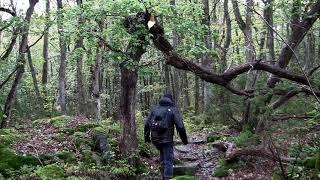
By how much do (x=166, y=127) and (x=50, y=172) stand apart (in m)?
2.79

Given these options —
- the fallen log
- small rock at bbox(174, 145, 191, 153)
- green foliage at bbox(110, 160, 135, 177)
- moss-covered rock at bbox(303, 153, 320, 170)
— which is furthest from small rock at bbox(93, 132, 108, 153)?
moss-covered rock at bbox(303, 153, 320, 170)

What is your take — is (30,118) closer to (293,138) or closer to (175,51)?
(175,51)

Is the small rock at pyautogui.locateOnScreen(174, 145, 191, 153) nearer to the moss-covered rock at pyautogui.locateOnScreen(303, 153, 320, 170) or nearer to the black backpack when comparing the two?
the black backpack

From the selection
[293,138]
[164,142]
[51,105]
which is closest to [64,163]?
[164,142]

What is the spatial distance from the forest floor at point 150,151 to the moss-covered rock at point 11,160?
0.16 meters

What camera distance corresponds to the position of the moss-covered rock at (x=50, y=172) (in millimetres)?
8953

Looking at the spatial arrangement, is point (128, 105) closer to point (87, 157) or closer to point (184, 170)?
point (87, 157)

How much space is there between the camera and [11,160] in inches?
380

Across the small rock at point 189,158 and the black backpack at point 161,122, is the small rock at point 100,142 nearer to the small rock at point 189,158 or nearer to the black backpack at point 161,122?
the small rock at point 189,158

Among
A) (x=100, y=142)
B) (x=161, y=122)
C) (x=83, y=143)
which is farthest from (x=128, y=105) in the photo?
(x=83, y=143)

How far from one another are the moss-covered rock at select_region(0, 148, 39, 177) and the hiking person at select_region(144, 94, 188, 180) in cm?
307

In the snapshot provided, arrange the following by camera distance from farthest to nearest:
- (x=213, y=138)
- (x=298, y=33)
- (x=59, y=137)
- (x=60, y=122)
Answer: (x=213, y=138), (x=60, y=122), (x=59, y=137), (x=298, y=33)

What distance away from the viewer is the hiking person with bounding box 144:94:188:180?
31.4ft

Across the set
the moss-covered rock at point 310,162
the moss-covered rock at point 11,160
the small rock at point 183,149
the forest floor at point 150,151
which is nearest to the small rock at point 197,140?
the forest floor at point 150,151
